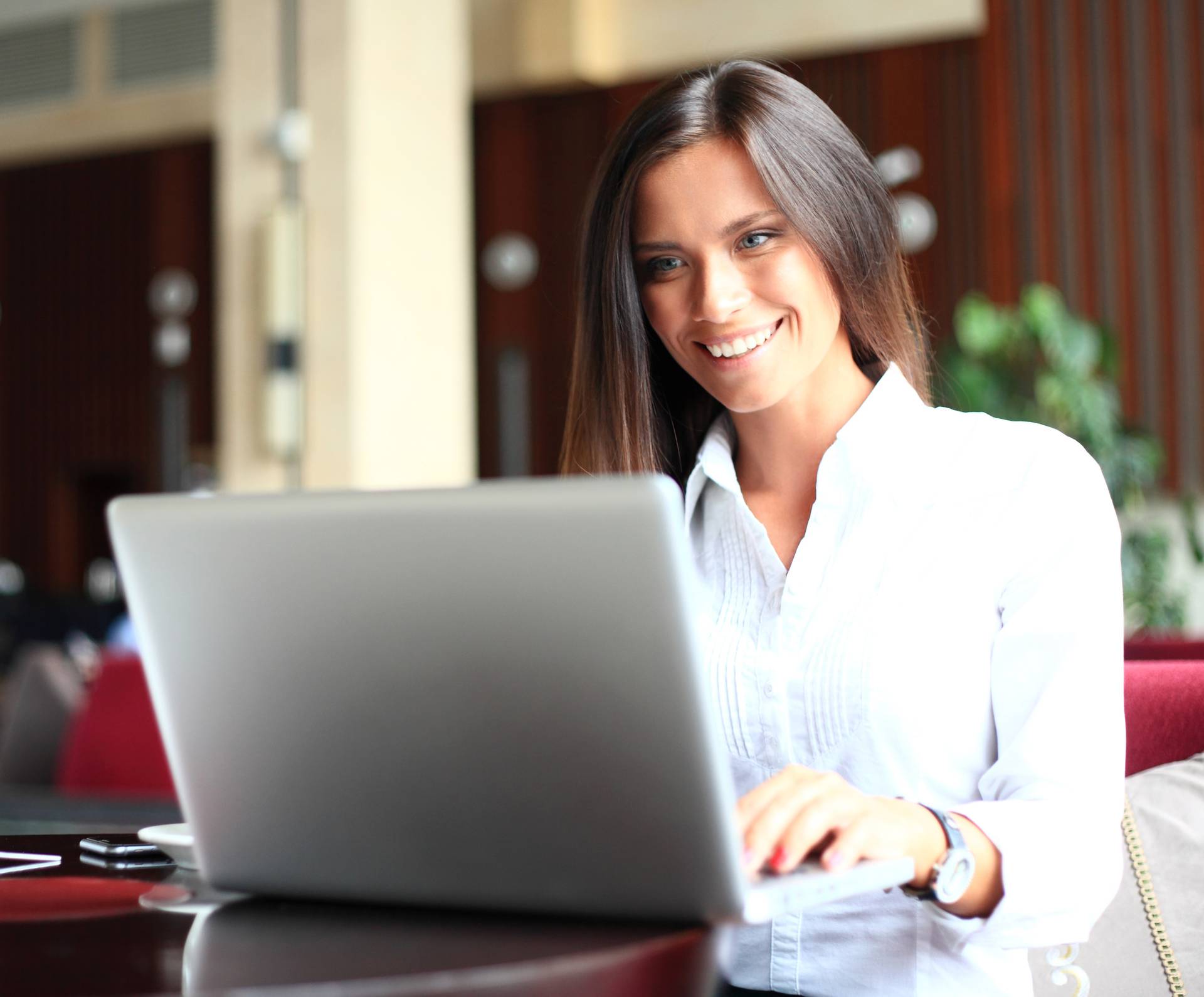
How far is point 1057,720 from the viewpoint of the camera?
1.20 m

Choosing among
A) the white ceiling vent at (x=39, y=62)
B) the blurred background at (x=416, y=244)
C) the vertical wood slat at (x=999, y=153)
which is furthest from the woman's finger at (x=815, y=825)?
the white ceiling vent at (x=39, y=62)

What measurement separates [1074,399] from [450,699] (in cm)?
577

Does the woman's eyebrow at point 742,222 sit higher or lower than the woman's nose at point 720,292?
higher

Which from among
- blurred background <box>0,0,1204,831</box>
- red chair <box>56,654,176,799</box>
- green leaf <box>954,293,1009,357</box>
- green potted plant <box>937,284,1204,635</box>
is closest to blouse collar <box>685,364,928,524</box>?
blurred background <box>0,0,1204,831</box>

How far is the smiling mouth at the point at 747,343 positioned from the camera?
1.50 metres

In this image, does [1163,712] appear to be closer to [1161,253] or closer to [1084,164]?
[1161,253]

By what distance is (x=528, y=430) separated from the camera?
370 inches

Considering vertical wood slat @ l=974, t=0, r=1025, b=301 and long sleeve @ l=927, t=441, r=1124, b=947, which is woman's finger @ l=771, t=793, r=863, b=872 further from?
vertical wood slat @ l=974, t=0, r=1025, b=301

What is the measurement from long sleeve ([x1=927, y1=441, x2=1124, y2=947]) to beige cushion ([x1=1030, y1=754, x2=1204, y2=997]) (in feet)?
0.87

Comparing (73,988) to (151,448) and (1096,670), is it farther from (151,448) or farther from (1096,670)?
(151,448)

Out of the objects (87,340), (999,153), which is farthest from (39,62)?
(999,153)

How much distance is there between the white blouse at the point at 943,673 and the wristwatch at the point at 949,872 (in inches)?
1.9

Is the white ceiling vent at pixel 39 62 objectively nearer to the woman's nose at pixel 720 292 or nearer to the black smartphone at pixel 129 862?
the woman's nose at pixel 720 292

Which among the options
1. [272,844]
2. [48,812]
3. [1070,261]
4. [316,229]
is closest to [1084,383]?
[1070,261]
